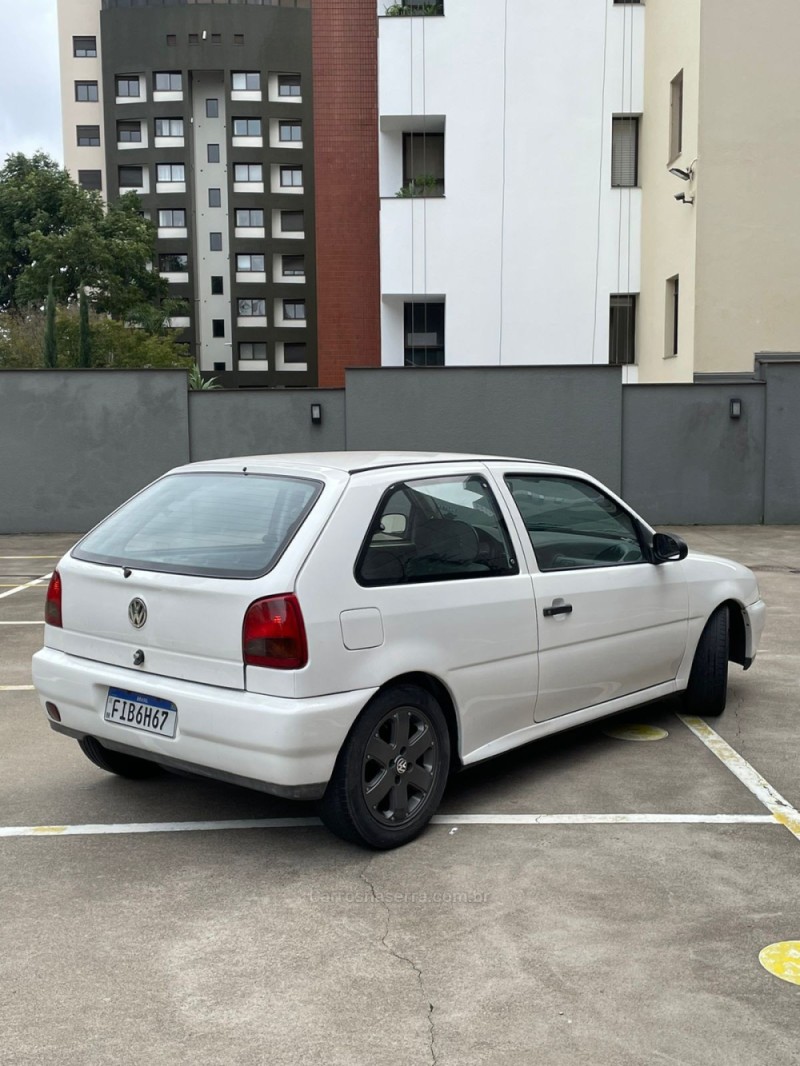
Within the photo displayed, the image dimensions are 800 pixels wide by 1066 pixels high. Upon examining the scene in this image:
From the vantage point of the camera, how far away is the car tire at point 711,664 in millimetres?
5930

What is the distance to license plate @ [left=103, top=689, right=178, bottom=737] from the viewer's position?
13.5ft

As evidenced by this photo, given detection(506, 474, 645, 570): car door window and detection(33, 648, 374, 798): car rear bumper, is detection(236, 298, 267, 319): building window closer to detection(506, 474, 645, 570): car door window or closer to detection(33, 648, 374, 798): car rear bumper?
detection(506, 474, 645, 570): car door window

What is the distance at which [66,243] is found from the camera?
45312mm

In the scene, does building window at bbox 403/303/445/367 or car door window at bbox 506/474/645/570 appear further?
building window at bbox 403/303/445/367

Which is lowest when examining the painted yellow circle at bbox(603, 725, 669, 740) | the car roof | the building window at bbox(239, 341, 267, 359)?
the painted yellow circle at bbox(603, 725, 669, 740)

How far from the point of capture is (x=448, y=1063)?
2744mm

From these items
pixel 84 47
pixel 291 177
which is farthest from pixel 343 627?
pixel 84 47

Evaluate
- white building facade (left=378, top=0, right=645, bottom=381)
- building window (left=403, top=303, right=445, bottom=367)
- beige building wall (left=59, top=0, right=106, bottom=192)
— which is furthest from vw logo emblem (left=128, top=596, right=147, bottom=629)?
beige building wall (left=59, top=0, right=106, bottom=192)

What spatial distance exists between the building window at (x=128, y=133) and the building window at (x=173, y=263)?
6.97 m

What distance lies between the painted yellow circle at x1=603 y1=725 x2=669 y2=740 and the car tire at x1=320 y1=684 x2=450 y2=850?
1.70m

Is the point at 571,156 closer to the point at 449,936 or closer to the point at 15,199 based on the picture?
the point at 449,936

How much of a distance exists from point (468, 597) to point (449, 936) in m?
1.45

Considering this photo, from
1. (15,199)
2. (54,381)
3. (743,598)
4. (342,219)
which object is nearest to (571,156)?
(342,219)

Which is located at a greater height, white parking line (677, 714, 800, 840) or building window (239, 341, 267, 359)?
building window (239, 341, 267, 359)
